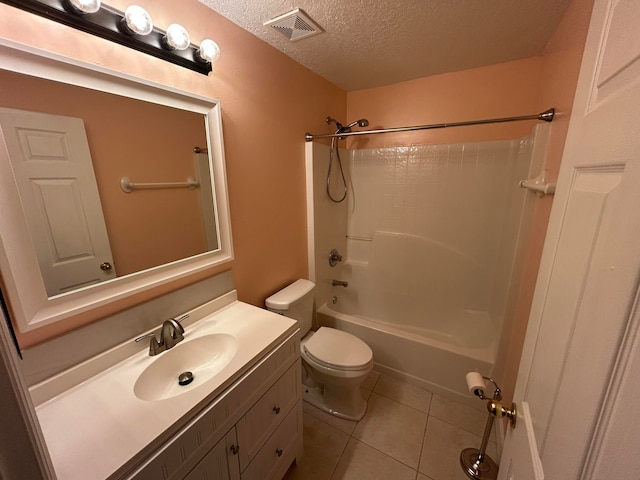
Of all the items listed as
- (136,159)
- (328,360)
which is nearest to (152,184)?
(136,159)

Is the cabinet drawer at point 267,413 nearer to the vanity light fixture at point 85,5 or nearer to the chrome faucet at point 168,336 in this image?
the chrome faucet at point 168,336

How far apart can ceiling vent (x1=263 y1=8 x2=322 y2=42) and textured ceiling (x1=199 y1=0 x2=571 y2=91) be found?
23 mm

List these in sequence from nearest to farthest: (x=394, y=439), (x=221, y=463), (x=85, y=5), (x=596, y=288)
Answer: (x=596, y=288) < (x=85, y=5) < (x=221, y=463) < (x=394, y=439)

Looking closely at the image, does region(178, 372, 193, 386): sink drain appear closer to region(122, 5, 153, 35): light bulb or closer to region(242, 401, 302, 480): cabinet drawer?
region(242, 401, 302, 480): cabinet drawer

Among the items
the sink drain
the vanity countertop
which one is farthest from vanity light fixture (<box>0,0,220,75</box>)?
the sink drain

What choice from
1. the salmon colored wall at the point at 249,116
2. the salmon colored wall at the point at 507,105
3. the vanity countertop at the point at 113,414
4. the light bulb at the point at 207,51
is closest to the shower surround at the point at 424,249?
the salmon colored wall at the point at 507,105

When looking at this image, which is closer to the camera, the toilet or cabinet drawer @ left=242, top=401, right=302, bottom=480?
cabinet drawer @ left=242, top=401, right=302, bottom=480

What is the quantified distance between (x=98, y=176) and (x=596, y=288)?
135cm

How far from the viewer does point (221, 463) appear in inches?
34.7

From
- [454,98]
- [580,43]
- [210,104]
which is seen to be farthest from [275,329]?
[454,98]

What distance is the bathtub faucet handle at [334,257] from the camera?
2.33 metres

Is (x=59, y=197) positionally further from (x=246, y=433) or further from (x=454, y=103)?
(x=454, y=103)

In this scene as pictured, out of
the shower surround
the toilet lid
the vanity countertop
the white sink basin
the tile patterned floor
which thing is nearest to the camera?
the vanity countertop

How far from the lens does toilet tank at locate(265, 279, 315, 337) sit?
159cm
